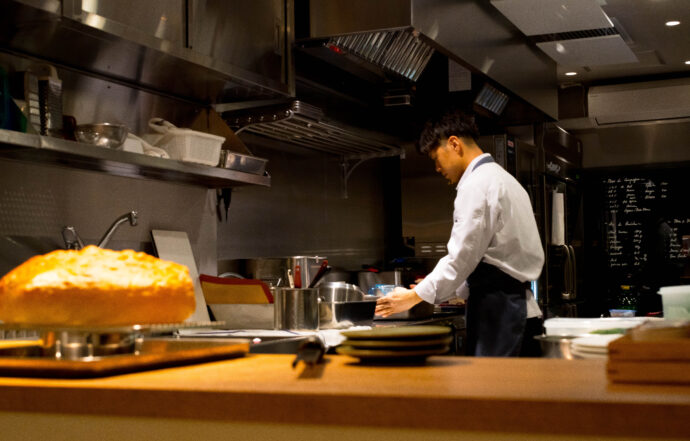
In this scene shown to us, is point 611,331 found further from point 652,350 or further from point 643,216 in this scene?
point 643,216

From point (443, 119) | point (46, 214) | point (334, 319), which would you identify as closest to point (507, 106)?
point (443, 119)

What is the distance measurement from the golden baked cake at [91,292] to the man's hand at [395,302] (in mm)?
1771

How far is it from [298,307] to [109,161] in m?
0.88

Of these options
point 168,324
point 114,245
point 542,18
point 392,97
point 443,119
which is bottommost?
point 168,324

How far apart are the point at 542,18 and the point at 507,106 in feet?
4.16

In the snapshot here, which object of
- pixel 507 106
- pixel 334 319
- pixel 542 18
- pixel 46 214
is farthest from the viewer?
pixel 507 106

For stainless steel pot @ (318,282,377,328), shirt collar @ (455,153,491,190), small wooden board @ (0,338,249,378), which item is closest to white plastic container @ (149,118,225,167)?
stainless steel pot @ (318,282,377,328)

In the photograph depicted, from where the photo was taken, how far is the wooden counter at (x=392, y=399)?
1154 mm

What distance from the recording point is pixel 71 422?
4.68 feet

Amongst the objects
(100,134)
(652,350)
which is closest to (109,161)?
(100,134)

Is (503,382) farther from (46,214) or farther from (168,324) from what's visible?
(46,214)

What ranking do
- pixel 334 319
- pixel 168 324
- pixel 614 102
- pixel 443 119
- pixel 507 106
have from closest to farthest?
pixel 168 324, pixel 334 319, pixel 443 119, pixel 507 106, pixel 614 102

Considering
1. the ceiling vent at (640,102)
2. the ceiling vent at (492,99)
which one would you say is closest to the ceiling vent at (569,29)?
the ceiling vent at (492,99)

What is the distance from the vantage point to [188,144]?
322 cm
